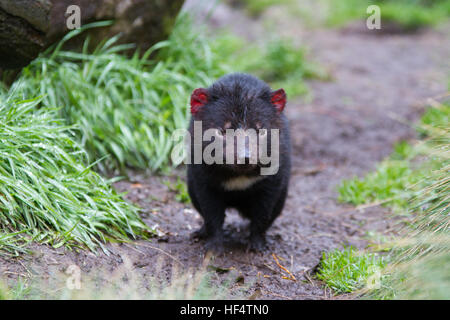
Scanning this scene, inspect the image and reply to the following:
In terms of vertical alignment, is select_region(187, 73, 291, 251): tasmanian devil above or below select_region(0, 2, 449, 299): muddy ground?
above

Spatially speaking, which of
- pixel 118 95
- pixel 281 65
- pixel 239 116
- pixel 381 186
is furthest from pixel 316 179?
pixel 281 65

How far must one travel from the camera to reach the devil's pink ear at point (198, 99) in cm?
364

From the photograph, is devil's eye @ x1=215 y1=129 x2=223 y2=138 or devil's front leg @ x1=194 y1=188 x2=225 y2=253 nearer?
devil's eye @ x1=215 y1=129 x2=223 y2=138

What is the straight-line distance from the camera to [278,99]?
3758 mm

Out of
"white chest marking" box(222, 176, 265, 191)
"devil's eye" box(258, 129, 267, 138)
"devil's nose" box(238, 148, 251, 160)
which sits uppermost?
"devil's eye" box(258, 129, 267, 138)

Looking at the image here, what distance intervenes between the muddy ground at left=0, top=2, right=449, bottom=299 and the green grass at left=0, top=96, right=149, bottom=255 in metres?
0.16

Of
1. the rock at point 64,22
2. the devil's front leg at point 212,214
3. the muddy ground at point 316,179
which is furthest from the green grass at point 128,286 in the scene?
the rock at point 64,22

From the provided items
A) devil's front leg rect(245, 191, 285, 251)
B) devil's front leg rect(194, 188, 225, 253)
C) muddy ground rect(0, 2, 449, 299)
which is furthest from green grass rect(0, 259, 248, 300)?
devil's front leg rect(245, 191, 285, 251)

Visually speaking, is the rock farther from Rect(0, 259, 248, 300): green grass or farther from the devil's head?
Rect(0, 259, 248, 300): green grass

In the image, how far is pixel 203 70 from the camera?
255 inches

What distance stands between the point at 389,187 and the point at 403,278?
7.43 ft

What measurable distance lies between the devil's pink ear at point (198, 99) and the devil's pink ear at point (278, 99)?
51cm

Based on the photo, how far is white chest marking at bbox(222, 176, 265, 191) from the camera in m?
3.70

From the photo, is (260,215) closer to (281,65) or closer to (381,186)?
(381,186)
